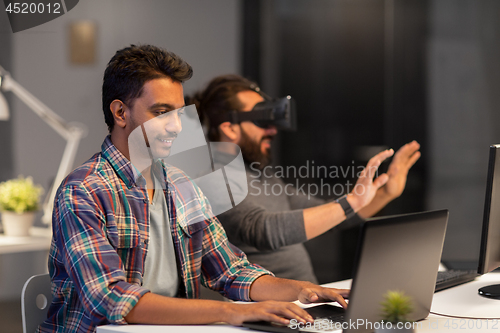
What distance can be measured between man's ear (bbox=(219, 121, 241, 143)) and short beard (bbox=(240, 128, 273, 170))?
0.07ft

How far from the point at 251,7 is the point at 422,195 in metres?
1.41

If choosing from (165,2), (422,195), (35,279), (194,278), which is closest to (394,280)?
(194,278)

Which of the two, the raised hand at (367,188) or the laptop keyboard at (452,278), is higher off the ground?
the raised hand at (367,188)

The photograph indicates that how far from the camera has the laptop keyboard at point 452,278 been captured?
59.1 inches

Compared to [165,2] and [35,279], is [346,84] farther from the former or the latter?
[35,279]

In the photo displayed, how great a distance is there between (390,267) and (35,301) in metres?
0.88

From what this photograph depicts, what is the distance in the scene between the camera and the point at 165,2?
7.29 feet

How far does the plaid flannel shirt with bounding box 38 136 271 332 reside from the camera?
3.68ft

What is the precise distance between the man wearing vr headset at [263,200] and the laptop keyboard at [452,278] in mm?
653

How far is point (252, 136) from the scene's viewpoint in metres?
2.28

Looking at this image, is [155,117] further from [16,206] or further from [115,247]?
[16,206]

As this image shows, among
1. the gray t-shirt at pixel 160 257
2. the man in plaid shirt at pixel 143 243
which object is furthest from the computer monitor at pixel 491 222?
the gray t-shirt at pixel 160 257

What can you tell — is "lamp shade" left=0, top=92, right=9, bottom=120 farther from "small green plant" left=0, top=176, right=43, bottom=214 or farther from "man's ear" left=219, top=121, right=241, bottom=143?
"man's ear" left=219, top=121, right=241, bottom=143

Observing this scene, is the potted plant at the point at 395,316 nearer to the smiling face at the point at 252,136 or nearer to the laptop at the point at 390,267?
the laptop at the point at 390,267
